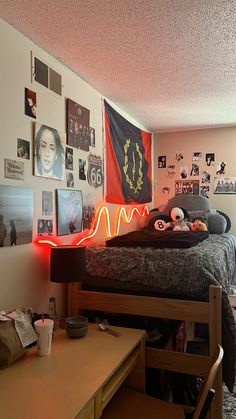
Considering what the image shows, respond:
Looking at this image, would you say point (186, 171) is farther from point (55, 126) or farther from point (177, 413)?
point (177, 413)

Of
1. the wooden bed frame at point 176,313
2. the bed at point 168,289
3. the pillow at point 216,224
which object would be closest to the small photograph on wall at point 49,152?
the bed at point 168,289

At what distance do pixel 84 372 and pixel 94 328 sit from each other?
1.62ft

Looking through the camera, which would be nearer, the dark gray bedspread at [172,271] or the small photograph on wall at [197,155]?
the dark gray bedspread at [172,271]

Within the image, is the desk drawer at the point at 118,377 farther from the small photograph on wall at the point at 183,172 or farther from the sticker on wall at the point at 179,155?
the sticker on wall at the point at 179,155

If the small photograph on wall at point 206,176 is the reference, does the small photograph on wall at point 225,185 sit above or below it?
below

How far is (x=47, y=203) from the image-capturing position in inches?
77.7

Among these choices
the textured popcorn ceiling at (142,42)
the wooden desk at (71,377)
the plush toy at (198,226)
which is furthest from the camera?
the plush toy at (198,226)

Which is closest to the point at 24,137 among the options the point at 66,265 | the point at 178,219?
the point at 66,265

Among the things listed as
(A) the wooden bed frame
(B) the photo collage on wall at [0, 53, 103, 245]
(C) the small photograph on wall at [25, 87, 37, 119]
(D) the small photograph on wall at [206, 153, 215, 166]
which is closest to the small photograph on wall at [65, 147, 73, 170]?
(B) the photo collage on wall at [0, 53, 103, 245]

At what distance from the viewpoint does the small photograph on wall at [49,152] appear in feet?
6.17

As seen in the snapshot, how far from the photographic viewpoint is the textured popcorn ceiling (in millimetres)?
1554

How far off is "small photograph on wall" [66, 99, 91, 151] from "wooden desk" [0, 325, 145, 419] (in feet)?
4.19

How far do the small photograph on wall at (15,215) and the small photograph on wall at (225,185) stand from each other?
2876 millimetres

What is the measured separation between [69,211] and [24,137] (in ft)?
2.04
